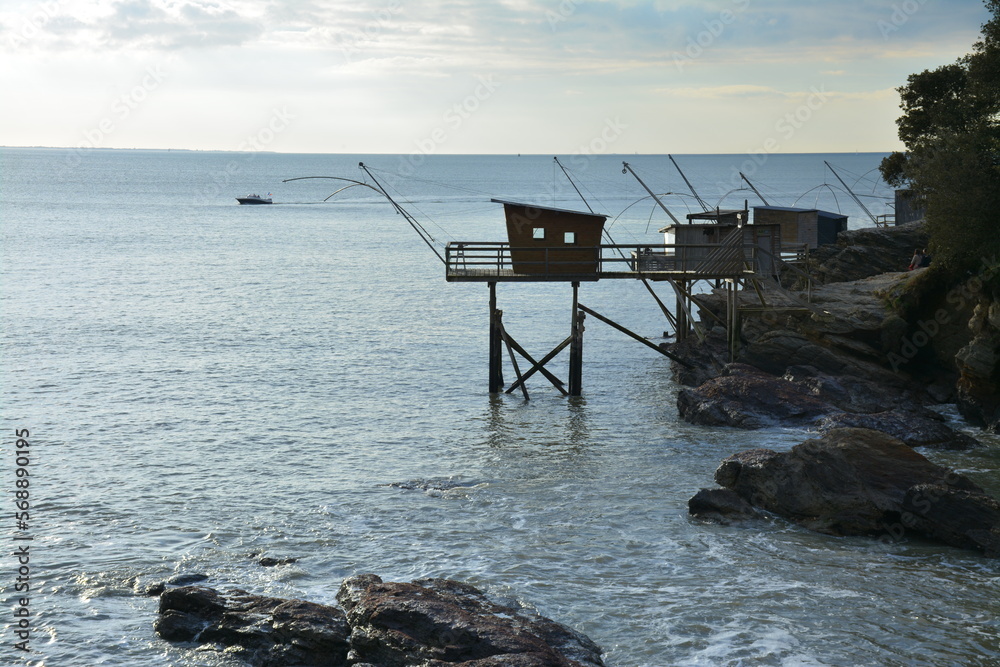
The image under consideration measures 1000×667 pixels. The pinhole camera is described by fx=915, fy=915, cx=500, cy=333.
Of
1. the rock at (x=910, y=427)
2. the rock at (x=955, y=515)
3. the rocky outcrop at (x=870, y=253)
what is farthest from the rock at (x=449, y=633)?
the rocky outcrop at (x=870, y=253)

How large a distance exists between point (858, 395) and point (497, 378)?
12.4 m

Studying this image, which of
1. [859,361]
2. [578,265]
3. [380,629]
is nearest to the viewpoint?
[380,629]

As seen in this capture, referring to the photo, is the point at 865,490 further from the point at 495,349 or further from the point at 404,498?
the point at 495,349

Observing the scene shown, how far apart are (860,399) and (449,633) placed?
1981cm

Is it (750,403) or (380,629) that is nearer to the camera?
(380,629)

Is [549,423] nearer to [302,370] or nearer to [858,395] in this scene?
[858,395]

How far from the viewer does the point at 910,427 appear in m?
26.0

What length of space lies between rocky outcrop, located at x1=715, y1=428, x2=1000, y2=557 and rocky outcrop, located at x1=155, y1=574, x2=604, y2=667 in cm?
759

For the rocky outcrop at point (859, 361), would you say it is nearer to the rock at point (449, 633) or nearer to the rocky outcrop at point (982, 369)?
the rocky outcrop at point (982, 369)

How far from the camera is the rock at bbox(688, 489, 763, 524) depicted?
794 inches

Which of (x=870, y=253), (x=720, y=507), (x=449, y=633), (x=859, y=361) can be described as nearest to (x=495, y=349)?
(x=859, y=361)

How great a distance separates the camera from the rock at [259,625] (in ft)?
45.3

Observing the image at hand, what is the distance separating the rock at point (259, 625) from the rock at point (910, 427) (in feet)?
55.3

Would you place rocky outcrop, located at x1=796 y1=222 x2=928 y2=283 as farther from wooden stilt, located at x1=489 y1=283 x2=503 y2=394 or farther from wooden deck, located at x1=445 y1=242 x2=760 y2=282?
wooden stilt, located at x1=489 y1=283 x2=503 y2=394
